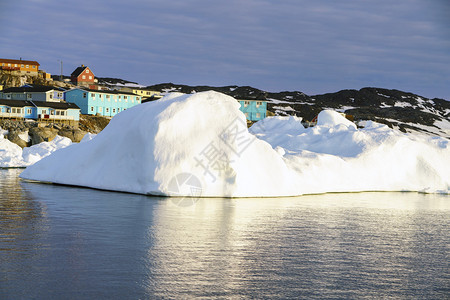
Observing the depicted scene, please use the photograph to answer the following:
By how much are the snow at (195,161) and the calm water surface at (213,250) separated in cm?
166

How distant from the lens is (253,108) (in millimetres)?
107125

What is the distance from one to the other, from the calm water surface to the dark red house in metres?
102

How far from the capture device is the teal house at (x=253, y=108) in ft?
351

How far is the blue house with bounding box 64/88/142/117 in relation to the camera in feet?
282

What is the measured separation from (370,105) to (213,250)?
150876mm

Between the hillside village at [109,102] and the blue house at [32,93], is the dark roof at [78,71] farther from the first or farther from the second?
the blue house at [32,93]

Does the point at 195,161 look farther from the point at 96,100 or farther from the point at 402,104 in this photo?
the point at 402,104

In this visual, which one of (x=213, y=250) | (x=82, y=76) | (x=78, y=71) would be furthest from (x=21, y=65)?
(x=213, y=250)

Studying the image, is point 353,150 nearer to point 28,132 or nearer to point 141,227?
point 141,227

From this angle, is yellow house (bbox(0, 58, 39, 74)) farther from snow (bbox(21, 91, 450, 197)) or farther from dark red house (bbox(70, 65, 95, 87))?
snow (bbox(21, 91, 450, 197))

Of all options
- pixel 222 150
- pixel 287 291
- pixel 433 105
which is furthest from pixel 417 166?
pixel 433 105

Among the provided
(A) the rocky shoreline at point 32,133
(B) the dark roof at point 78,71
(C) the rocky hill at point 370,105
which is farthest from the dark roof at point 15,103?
(C) the rocky hill at point 370,105

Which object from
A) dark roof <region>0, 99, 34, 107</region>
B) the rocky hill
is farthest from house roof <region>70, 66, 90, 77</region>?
dark roof <region>0, 99, 34, 107</region>

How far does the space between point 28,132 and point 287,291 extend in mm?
52301
